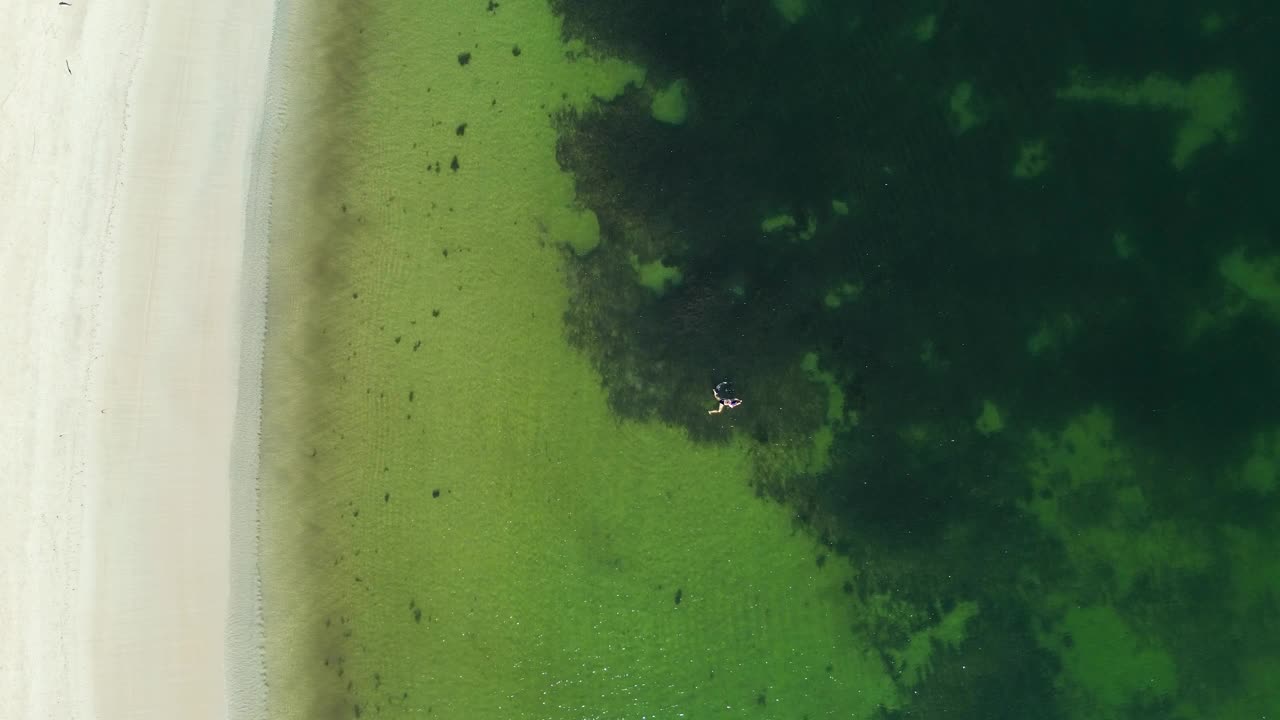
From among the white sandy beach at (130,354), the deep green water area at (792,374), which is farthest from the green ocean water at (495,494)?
the white sandy beach at (130,354)

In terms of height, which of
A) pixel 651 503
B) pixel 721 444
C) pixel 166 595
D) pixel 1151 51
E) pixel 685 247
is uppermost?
pixel 1151 51

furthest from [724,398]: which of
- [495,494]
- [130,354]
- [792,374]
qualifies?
[130,354]

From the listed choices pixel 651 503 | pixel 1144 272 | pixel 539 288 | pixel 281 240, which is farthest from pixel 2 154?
pixel 1144 272

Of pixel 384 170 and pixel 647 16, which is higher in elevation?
pixel 647 16

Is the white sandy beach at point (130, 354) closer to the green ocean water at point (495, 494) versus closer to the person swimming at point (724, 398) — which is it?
the green ocean water at point (495, 494)

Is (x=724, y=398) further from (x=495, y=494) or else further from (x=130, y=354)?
(x=130, y=354)

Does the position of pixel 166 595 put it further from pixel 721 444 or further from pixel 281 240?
pixel 721 444

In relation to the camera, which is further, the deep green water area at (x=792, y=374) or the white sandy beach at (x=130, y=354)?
the white sandy beach at (x=130, y=354)
